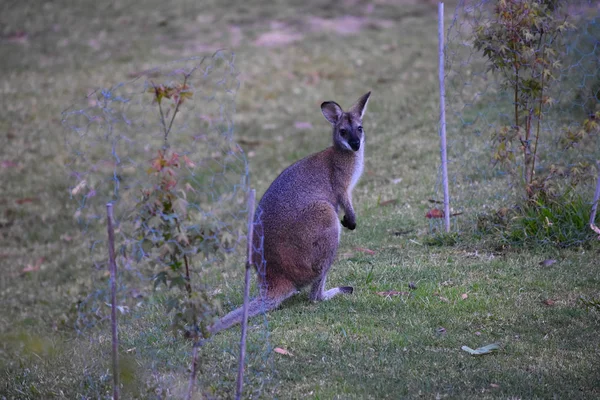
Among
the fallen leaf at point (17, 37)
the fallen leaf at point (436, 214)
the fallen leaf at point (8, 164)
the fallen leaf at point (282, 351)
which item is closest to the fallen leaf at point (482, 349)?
the fallen leaf at point (282, 351)

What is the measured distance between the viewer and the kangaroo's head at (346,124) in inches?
278

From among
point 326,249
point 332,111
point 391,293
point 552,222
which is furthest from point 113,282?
point 552,222

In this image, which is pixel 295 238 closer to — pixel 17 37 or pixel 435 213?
pixel 435 213

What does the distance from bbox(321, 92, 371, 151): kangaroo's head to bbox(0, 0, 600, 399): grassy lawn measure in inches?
53.5

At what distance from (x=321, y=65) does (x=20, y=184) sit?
8.16m

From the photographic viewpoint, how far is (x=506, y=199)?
A: 8.42m

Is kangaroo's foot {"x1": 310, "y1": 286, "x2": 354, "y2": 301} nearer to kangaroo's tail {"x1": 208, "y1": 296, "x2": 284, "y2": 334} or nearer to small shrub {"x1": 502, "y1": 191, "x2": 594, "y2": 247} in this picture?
kangaroo's tail {"x1": 208, "y1": 296, "x2": 284, "y2": 334}

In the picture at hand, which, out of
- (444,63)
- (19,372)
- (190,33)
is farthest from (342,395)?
(190,33)

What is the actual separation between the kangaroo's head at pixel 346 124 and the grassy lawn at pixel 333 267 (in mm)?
1358

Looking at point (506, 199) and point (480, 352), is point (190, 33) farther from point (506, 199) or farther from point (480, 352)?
point (480, 352)

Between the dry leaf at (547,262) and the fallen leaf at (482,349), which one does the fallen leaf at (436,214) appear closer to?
the dry leaf at (547,262)

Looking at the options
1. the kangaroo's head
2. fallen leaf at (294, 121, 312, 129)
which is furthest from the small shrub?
fallen leaf at (294, 121, 312, 129)

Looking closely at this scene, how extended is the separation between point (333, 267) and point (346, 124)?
5.20 ft

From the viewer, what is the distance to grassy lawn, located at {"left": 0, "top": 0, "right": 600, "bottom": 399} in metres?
5.22
